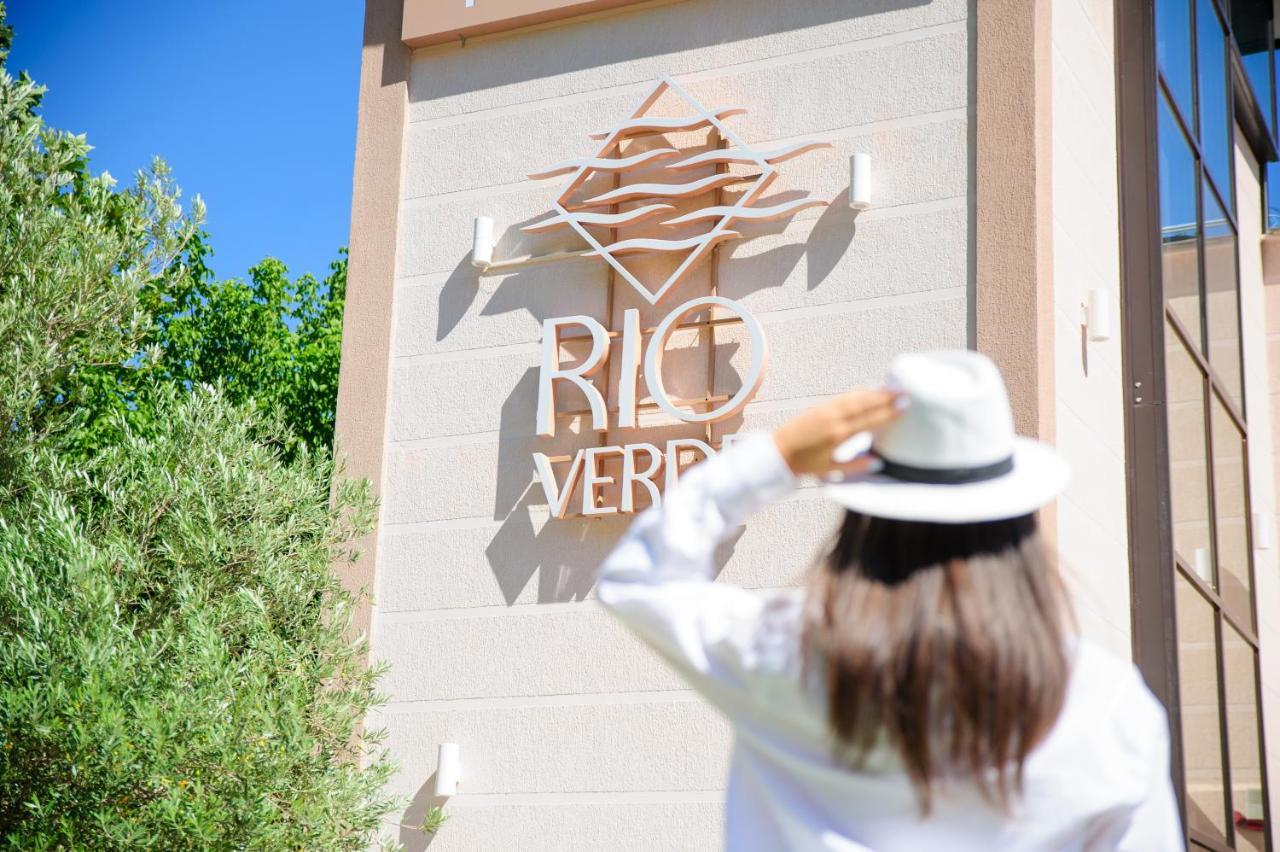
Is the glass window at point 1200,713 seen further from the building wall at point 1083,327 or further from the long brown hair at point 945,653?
A: the long brown hair at point 945,653

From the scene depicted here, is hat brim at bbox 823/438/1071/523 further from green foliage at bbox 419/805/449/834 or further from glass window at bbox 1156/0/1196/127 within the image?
glass window at bbox 1156/0/1196/127

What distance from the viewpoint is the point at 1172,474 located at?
736 cm

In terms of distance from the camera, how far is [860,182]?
6.68m

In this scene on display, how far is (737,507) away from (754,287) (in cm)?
524

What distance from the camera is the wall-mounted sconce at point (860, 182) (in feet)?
21.9

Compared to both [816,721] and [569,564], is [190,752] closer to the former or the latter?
[569,564]

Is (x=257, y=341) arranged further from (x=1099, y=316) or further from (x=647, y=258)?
(x=1099, y=316)

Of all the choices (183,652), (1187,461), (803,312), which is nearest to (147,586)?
(183,652)

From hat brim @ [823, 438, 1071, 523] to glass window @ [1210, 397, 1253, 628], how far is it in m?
6.68

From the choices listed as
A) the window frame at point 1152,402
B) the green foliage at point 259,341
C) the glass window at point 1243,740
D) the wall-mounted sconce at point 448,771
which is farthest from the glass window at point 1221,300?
the green foliage at point 259,341

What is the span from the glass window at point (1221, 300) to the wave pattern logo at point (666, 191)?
9.56 ft

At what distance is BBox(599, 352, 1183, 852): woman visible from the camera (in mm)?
1658

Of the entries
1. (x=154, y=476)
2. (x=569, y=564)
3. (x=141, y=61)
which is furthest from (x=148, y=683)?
(x=141, y=61)

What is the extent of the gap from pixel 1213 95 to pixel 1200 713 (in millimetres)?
3910
